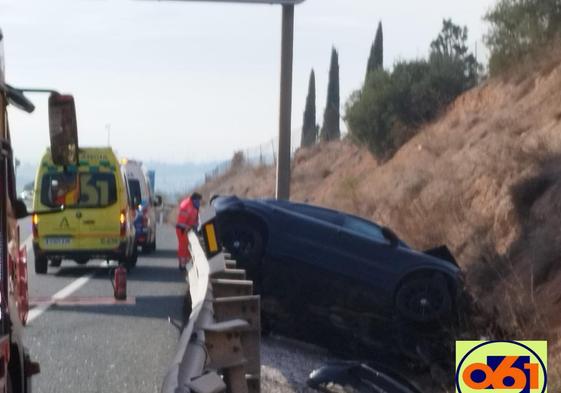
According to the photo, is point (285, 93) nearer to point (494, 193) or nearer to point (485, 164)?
point (485, 164)

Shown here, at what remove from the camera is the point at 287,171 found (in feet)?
93.6

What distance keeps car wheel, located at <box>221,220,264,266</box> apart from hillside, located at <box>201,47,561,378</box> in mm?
2929

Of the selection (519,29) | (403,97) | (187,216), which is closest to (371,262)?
(187,216)

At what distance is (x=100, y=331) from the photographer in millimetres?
15758

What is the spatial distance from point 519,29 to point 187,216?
35.8 feet

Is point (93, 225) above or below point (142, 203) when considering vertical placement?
above

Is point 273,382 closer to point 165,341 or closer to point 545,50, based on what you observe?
point 165,341

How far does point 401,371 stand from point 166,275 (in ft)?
33.8

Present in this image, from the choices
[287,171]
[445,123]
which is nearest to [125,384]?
[287,171]

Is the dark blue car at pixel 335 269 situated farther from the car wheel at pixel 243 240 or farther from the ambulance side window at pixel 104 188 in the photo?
the ambulance side window at pixel 104 188

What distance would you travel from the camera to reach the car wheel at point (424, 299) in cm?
1606

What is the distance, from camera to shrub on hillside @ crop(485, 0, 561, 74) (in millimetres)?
31484

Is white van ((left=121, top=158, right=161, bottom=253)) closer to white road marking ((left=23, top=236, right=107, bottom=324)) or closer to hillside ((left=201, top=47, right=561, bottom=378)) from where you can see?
hillside ((left=201, top=47, right=561, bottom=378))

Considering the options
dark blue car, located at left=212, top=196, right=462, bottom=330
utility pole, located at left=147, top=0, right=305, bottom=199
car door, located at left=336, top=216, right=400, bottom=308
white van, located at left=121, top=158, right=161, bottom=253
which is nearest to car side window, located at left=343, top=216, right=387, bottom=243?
dark blue car, located at left=212, top=196, right=462, bottom=330
